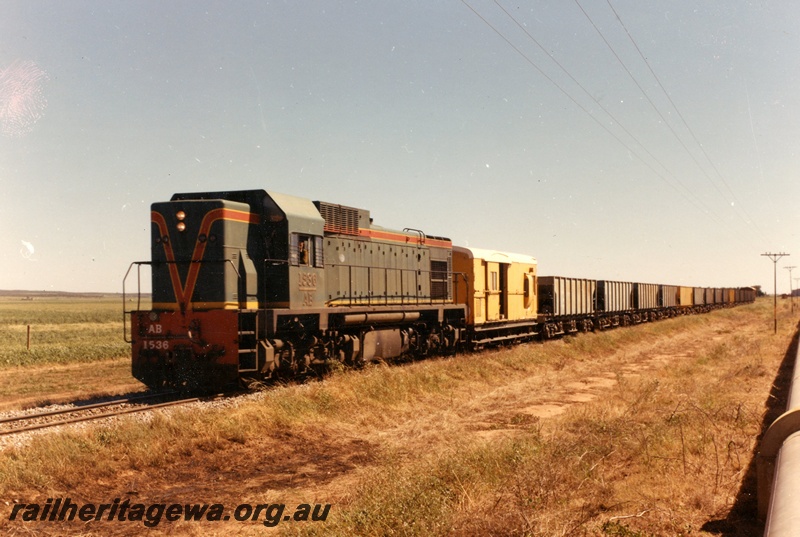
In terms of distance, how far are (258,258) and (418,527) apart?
9669mm

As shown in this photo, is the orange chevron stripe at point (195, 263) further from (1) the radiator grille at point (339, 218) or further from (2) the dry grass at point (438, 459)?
(2) the dry grass at point (438, 459)

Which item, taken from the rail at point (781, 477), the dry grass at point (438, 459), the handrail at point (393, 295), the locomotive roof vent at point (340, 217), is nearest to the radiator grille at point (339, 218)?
the locomotive roof vent at point (340, 217)

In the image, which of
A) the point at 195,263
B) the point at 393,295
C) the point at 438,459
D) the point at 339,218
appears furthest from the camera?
the point at 393,295

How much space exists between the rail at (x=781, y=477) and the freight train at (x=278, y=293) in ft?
31.4

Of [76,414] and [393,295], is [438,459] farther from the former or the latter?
[393,295]

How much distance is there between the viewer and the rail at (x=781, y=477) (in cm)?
354

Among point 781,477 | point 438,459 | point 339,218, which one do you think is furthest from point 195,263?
point 781,477

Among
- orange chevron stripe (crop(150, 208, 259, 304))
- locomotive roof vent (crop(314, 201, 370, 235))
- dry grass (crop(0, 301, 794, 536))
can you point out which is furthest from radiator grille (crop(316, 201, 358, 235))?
dry grass (crop(0, 301, 794, 536))

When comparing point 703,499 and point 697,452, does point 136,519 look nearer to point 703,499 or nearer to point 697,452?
point 703,499

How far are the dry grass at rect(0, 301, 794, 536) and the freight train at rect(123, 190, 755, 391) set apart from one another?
146cm

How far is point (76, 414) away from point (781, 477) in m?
11.3

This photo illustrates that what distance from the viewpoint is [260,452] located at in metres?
9.21

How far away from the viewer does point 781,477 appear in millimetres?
4371

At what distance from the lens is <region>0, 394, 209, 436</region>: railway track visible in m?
10.5
